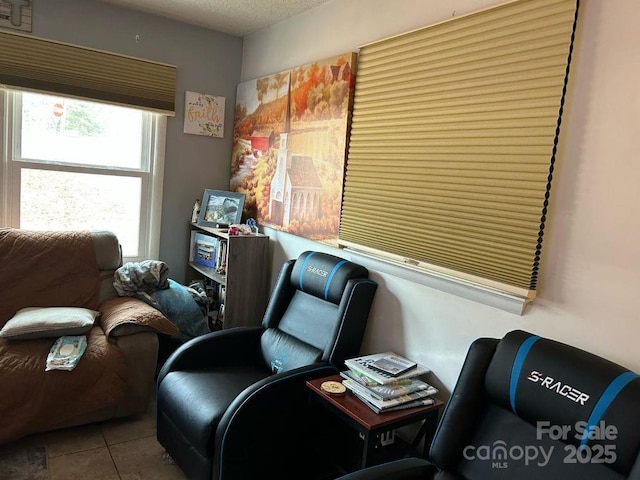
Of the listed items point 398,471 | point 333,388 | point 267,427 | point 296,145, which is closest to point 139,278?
point 296,145

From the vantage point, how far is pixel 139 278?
312 centimetres

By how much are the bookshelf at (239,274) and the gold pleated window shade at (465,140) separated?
912 mm

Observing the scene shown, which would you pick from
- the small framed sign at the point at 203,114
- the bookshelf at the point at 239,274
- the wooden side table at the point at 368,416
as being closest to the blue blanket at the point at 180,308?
the bookshelf at the point at 239,274

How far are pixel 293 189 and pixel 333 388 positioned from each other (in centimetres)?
145

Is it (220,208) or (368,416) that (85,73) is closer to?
(220,208)

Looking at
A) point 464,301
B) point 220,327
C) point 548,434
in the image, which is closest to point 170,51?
point 220,327

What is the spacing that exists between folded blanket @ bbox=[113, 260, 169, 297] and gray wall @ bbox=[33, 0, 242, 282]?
53cm

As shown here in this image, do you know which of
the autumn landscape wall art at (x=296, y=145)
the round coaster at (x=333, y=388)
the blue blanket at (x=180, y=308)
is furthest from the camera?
the blue blanket at (x=180, y=308)

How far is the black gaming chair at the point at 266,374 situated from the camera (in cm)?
198

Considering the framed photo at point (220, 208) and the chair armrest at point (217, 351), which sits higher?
the framed photo at point (220, 208)

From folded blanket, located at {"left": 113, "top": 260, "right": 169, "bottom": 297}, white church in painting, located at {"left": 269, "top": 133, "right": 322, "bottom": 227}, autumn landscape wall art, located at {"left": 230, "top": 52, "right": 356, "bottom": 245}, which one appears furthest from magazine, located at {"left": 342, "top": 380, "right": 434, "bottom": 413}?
folded blanket, located at {"left": 113, "top": 260, "right": 169, "bottom": 297}

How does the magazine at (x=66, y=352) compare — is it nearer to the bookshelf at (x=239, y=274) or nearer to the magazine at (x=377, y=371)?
the bookshelf at (x=239, y=274)

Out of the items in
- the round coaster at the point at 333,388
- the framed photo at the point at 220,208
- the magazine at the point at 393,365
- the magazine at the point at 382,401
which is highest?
the framed photo at the point at 220,208

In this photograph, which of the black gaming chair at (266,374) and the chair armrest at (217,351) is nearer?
the black gaming chair at (266,374)
